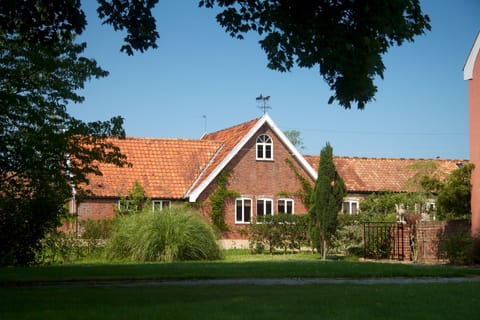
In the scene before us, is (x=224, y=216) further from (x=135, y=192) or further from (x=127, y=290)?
(x=127, y=290)

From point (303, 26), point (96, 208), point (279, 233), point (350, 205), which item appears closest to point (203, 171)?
point (96, 208)

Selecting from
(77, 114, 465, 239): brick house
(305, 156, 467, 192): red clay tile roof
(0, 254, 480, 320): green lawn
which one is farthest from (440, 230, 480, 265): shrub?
(305, 156, 467, 192): red clay tile roof

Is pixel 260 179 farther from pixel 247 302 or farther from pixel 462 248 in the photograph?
pixel 247 302

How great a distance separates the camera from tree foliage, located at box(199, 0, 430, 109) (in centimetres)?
1173

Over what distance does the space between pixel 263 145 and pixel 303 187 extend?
3223 mm

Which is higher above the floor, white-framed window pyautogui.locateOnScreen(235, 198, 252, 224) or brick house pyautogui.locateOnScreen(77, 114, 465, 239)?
brick house pyautogui.locateOnScreen(77, 114, 465, 239)

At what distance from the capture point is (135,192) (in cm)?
3638

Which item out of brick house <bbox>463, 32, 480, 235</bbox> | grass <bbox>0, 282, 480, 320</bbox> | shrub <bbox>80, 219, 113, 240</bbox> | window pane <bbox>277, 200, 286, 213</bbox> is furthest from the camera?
window pane <bbox>277, 200, 286, 213</bbox>

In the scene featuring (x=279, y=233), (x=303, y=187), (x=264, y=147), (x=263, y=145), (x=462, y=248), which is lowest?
(x=462, y=248)

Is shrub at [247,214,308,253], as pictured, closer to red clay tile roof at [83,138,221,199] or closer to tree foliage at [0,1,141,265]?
red clay tile roof at [83,138,221,199]

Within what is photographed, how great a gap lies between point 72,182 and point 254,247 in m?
15.8

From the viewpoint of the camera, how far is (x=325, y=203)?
2817 centimetres

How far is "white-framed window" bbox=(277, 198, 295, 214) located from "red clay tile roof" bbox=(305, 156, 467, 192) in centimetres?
360

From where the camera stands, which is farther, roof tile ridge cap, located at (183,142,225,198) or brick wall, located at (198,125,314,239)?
brick wall, located at (198,125,314,239)
